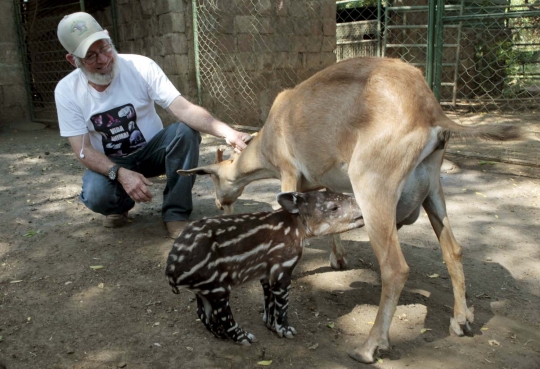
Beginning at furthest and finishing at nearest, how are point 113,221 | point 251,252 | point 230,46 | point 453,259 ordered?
point 230,46 < point 113,221 < point 453,259 < point 251,252

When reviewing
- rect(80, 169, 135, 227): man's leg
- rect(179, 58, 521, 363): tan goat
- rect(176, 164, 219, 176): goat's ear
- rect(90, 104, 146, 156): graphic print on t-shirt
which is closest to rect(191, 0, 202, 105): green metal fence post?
rect(90, 104, 146, 156): graphic print on t-shirt

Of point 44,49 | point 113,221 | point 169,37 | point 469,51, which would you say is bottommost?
point 113,221

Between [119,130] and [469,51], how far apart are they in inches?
383

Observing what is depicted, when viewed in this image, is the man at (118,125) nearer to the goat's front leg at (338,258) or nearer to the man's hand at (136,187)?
the man's hand at (136,187)

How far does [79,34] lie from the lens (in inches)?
164

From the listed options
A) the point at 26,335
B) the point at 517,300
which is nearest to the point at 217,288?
the point at 26,335

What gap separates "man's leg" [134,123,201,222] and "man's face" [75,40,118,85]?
2.11 feet

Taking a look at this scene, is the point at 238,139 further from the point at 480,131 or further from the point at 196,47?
the point at 196,47

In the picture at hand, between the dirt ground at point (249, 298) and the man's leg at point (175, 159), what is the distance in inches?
11.2

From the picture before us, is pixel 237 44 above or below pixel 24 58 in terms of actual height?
above

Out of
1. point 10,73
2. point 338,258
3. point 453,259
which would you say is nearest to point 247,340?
point 338,258

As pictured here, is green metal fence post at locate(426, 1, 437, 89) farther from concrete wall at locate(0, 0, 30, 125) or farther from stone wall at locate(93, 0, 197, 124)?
concrete wall at locate(0, 0, 30, 125)

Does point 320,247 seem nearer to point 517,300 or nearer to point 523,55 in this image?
point 517,300

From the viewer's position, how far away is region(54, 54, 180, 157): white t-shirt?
4422 mm
